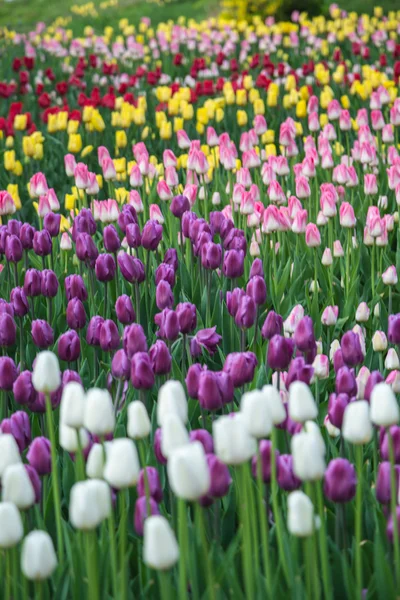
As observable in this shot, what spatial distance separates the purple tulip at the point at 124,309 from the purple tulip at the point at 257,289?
1.25 ft

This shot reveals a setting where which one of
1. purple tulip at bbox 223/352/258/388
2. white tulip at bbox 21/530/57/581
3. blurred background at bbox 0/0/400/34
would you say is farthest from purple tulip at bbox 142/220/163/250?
blurred background at bbox 0/0/400/34

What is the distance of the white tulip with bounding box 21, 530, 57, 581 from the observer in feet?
4.52

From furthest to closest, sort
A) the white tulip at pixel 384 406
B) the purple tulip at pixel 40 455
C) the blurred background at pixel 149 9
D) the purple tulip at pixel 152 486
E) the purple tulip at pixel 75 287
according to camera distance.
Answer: the blurred background at pixel 149 9 → the purple tulip at pixel 75 287 → the purple tulip at pixel 40 455 → the purple tulip at pixel 152 486 → the white tulip at pixel 384 406

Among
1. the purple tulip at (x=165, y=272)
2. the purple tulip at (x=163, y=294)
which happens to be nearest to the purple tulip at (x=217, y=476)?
the purple tulip at (x=163, y=294)

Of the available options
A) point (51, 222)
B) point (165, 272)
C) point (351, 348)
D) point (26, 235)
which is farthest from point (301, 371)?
point (51, 222)

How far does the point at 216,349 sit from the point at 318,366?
79cm

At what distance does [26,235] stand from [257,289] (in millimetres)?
1213

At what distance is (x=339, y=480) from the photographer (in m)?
1.61

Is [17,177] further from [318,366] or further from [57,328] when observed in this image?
[318,366]

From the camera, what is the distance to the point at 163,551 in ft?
4.22

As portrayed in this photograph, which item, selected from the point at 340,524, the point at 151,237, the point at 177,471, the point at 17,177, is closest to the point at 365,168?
the point at 151,237

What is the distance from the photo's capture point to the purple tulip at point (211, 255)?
10.1 ft

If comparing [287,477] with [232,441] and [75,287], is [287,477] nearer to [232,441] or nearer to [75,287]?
[232,441]

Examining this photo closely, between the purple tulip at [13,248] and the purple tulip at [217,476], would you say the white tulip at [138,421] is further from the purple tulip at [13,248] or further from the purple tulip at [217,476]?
the purple tulip at [13,248]
